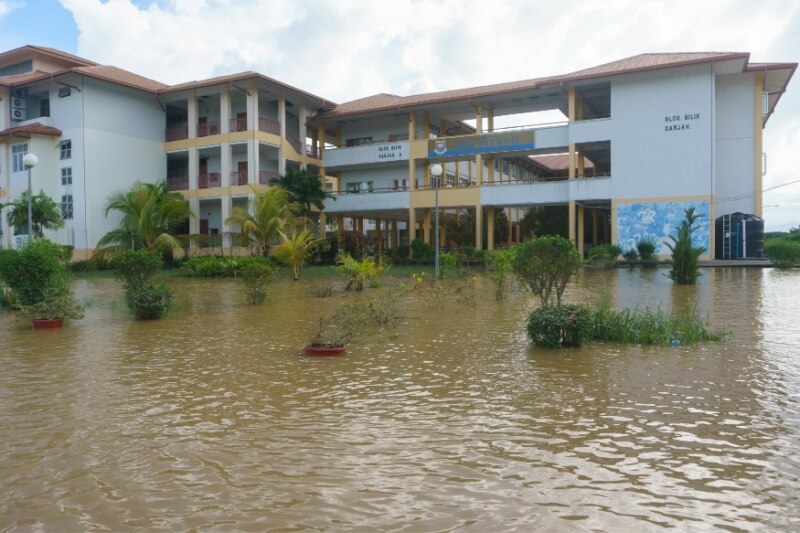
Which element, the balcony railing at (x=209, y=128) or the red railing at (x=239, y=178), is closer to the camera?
the red railing at (x=239, y=178)

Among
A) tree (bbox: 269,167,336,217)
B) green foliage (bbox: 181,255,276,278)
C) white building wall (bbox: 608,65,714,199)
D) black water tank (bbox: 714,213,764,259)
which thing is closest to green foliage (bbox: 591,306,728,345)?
green foliage (bbox: 181,255,276,278)

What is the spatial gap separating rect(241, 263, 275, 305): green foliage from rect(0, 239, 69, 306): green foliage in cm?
387

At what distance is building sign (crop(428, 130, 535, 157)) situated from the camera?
32656mm

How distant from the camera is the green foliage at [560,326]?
793 centimetres

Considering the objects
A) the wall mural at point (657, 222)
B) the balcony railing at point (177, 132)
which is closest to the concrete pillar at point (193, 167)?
the balcony railing at point (177, 132)

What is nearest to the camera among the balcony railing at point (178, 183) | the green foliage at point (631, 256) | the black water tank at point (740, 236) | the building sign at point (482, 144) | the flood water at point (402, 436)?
the flood water at point (402, 436)

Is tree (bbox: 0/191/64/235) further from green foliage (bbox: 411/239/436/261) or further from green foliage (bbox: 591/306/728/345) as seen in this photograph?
green foliage (bbox: 591/306/728/345)

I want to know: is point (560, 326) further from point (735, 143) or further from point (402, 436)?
point (735, 143)

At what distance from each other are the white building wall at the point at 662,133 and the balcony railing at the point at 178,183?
23.6 metres

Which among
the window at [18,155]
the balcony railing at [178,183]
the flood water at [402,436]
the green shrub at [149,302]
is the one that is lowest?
the flood water at [402,436]

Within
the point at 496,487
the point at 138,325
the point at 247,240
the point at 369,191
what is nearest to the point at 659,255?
the point at 369,191

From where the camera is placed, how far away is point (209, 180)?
113ft

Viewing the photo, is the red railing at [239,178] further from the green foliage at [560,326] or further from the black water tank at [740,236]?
the green foliage at [560,326]

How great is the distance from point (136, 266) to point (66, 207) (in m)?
23.3
